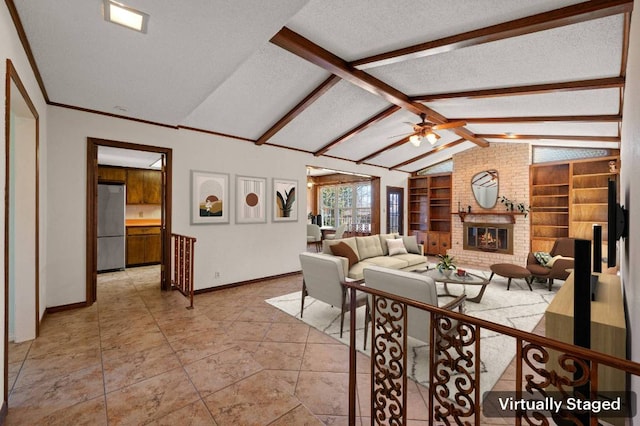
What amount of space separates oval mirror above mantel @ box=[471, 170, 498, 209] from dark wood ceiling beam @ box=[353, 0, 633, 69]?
5492 mm

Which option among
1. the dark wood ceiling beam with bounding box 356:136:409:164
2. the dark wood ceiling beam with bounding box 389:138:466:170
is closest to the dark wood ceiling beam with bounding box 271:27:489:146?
the dark wood ceiling beam with bounding box 356:136:409:164

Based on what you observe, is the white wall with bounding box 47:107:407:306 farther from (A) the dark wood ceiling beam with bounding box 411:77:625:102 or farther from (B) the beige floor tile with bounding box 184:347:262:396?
(A) the dark wood ceiling beam with bounding box 411:77:625:102

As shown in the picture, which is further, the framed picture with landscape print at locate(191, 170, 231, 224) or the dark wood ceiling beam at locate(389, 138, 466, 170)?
the dark wood ceiling beam at locate(389, 138, 466, 170)

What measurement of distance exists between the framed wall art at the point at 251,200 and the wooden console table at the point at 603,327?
4.26 metres

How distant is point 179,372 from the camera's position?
2207 millimetres

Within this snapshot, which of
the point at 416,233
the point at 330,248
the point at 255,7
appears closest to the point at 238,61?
the point at 255,7

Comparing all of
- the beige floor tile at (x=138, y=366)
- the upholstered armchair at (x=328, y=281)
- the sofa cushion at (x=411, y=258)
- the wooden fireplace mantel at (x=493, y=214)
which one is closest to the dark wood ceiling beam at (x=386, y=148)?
the sofa cushion at (x=411, y=258)

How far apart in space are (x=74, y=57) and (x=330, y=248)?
12.1 ft

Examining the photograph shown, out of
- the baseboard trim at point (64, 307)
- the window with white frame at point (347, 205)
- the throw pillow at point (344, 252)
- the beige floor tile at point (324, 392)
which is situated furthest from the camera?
the window with white frame at point (347, 205)

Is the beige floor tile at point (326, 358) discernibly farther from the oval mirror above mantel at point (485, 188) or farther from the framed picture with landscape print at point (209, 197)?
the oval mirror above mantel at point (485, 188)

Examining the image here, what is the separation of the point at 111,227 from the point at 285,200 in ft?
11.1

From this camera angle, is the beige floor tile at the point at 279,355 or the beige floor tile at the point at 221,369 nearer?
the beige floor tile at the point at 221,369

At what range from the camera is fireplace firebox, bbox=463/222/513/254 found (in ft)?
22.7

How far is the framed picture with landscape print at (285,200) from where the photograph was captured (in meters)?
5.56
